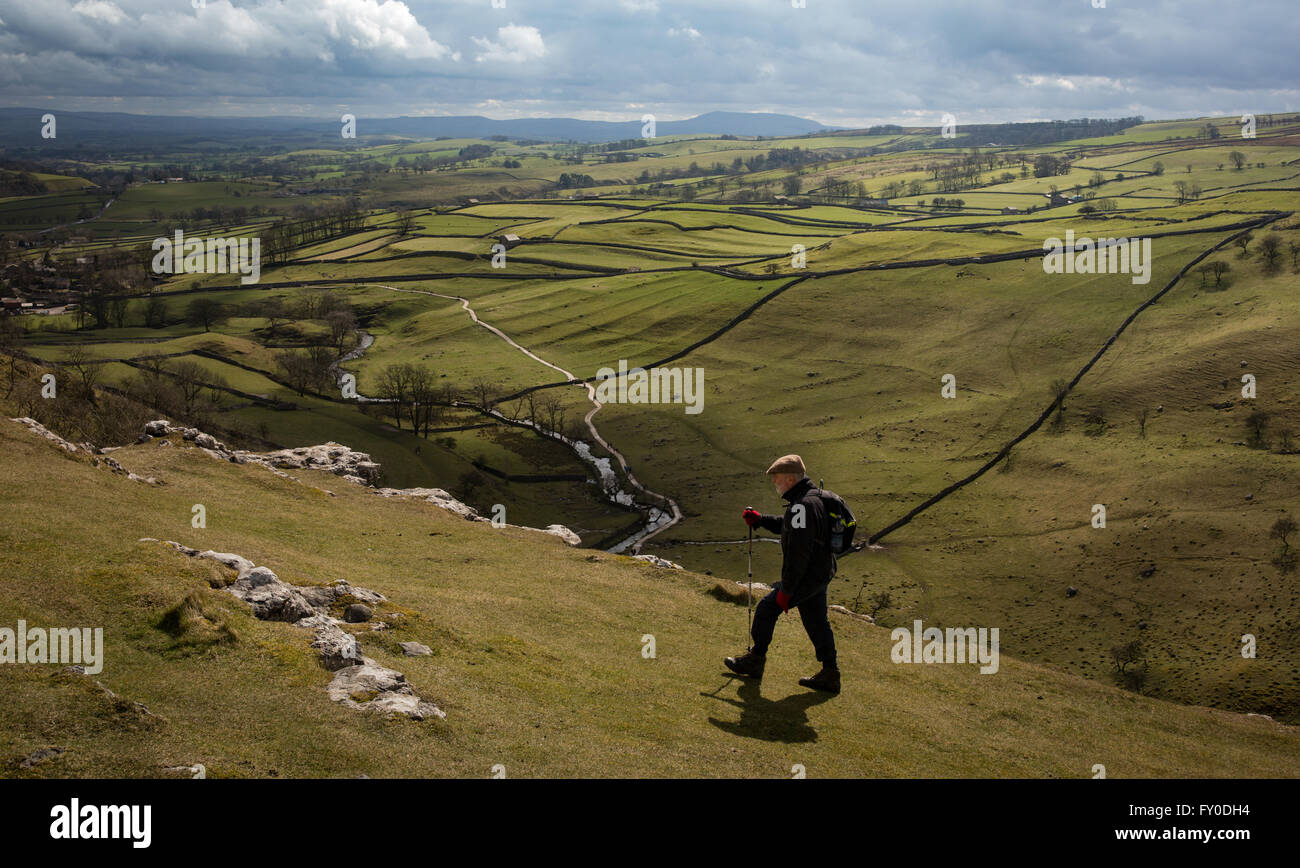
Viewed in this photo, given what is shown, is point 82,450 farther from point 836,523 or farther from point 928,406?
point 928,406

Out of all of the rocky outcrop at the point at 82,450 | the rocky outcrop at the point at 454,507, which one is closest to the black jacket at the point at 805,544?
the rocky outcrop at the point at 454,507

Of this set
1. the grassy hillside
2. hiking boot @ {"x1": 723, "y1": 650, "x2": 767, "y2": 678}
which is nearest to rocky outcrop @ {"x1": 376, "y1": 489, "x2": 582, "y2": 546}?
hiking boot @ {"x1": 723, "y1": 650, "x2": 767, "y2": 678}

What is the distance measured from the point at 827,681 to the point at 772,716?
2.45 meters

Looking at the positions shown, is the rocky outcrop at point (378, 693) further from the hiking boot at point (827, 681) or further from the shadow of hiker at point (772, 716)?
the hiking boot at point (827, 681)

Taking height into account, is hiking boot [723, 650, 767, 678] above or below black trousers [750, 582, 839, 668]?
below

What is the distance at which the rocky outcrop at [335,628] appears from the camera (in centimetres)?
1530

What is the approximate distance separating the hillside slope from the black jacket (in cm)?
303

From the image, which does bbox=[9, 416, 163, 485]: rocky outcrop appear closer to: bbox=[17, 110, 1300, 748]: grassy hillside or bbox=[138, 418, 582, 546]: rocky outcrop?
bbox=[138, 418, 582, 546]: rocky outcrop

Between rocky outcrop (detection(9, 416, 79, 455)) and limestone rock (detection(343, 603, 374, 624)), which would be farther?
rocky outcrop (detection(9, 416, 79, 455))

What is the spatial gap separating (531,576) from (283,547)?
29.2ft

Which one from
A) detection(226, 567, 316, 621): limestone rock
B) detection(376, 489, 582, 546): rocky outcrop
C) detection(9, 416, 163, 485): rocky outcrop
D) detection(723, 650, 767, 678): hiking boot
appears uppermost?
detection(9, 416, 163, 485): rocky outcrop

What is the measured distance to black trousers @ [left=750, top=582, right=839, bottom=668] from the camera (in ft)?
61.0

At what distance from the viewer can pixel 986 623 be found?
205 ft
